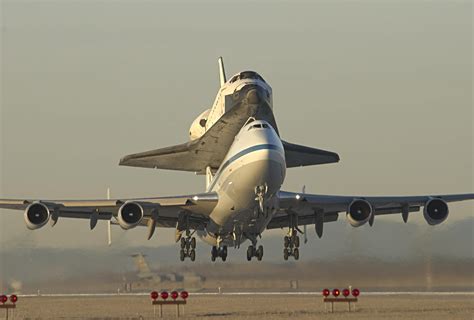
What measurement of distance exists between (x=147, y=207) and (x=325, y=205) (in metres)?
9.07

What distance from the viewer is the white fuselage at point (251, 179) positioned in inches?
1711

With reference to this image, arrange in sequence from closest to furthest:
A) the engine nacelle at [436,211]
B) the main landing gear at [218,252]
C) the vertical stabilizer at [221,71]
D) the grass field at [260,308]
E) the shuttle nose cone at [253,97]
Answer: the grass field at [260,308] < the engine nacelle at [436,211] < the main landing gear at [218,252] < the shuttle nose cone at [253,97] < the vertical stabilizer at [221,71]

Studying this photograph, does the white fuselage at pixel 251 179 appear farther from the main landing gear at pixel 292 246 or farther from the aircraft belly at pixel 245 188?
the main landing gear at pixel 292 246

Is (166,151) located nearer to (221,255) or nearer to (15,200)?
(221,255)

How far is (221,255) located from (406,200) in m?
10.5

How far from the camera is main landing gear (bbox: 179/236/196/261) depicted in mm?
53406

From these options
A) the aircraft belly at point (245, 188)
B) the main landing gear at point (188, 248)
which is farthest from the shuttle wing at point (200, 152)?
the aircraft belly at point (245, 188)

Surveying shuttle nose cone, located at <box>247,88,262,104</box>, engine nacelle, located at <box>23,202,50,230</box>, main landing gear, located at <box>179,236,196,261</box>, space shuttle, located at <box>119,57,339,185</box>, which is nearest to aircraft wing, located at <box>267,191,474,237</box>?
main landing gear, located at <box>179,236,196,261</box>

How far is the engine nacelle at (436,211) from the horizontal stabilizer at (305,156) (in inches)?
450

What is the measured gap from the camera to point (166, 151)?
202 ft

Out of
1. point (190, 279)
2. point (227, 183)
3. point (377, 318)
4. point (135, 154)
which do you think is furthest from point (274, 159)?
point (190, 279)

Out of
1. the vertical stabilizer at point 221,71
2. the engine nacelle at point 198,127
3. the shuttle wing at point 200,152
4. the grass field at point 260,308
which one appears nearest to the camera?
the grass field at point 260,308

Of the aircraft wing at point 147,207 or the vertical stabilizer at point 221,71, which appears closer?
the aircraft wing at point 147,207

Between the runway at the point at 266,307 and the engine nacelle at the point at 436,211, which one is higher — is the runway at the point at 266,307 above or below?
below
